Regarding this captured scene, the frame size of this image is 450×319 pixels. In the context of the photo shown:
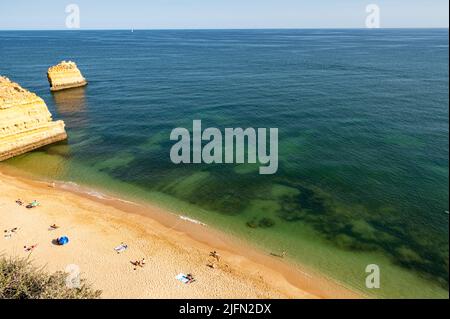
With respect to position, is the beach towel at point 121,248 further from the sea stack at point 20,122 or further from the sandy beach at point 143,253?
the sea stack at point 20,122

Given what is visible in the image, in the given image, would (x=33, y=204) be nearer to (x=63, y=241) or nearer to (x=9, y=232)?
(x=9, y=232)

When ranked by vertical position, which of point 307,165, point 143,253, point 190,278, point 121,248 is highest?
point 307,165

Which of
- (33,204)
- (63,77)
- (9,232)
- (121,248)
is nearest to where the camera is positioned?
(121,248)

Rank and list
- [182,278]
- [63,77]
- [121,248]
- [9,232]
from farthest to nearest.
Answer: [63,77] → [9,232] → [121,248] → [182,278]

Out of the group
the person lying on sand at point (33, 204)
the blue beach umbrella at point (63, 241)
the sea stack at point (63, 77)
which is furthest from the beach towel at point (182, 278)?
the sea stack at point (63, 77)

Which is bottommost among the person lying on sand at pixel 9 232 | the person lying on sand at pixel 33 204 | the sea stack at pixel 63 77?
the person lying on sand at pixel 9 232

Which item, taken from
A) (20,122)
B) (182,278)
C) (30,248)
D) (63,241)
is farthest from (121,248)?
(20,122)
